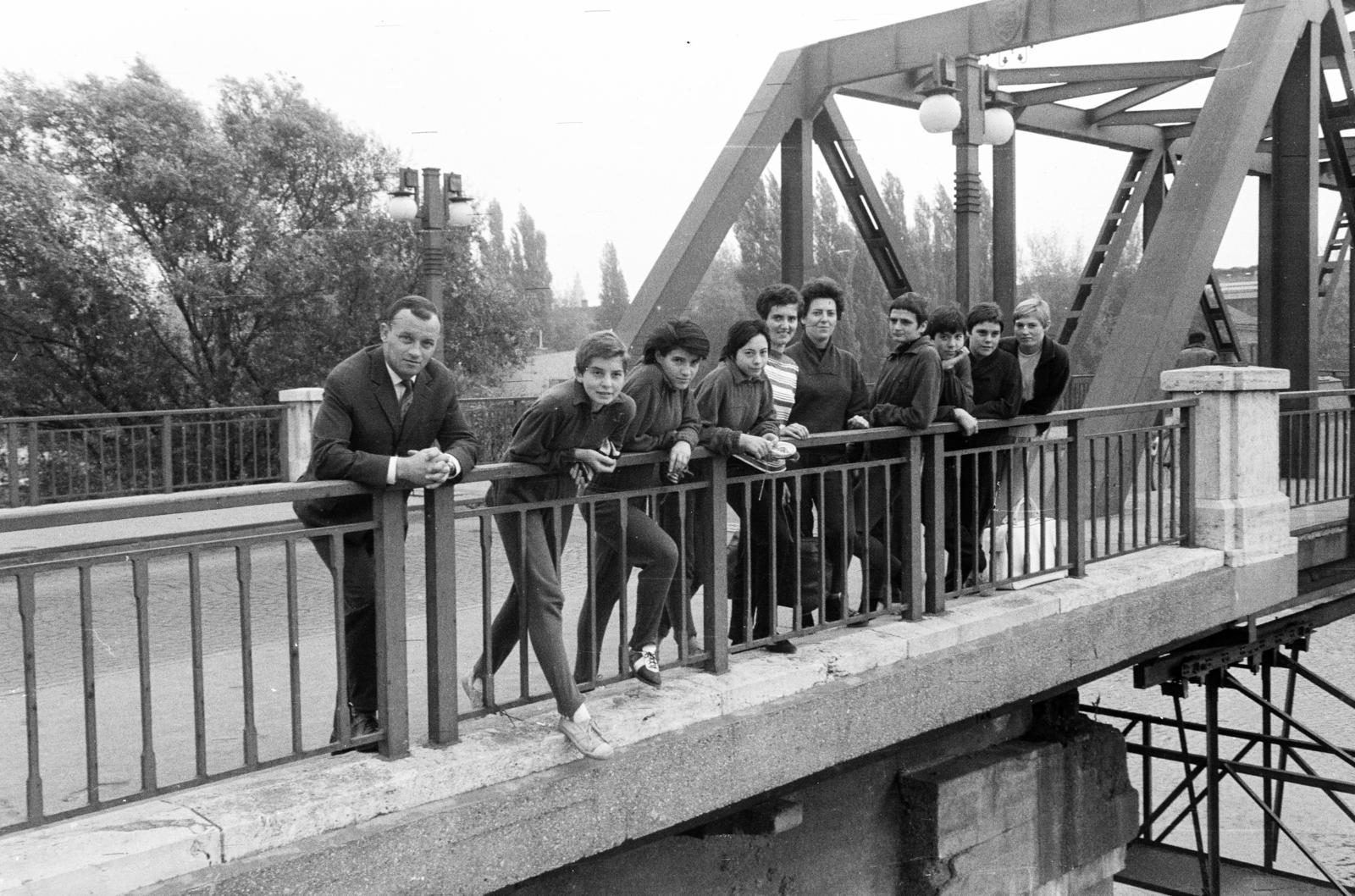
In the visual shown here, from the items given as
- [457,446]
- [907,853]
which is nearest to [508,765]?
[457,446]

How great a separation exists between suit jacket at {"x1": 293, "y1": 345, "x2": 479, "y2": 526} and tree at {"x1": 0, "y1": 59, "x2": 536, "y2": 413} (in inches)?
706

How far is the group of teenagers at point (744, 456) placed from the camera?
4.20 meters

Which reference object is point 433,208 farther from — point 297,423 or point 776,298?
point 776,298

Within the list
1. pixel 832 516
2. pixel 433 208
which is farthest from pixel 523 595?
pixel 433 208

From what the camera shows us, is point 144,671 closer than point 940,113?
Yes

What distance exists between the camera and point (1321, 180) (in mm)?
19312

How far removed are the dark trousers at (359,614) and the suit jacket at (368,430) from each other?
9 cm

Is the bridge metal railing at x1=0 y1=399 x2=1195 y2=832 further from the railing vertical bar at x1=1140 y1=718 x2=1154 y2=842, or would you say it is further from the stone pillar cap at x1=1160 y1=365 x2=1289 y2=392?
the railing vertical bar at x1=1140 y1=718 x2=1154 y2=842

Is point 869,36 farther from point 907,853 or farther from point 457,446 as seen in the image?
point 457,446

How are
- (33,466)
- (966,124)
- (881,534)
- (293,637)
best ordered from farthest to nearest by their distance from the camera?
(33,466), (966,124), (881,534), (293,637)

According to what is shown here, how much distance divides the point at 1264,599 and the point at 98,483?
40.6 ft

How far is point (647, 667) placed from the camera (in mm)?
4625

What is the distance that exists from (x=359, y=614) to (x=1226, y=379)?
556 centimetres

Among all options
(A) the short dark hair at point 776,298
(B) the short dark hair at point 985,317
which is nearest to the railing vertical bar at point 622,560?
(A) the short dark hair at point 776,298
